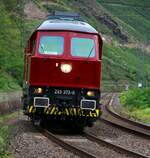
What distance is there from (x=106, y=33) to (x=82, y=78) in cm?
11009

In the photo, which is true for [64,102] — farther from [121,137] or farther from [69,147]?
[69,147]

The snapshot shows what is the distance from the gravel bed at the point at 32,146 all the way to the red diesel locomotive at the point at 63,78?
3.10 ft

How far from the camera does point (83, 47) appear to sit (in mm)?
22609

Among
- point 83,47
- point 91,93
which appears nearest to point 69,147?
point 91,93

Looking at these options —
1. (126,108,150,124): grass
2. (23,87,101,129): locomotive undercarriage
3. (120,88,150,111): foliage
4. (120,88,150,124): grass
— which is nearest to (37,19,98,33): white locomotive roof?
(23,87,101,129): locomotive undercarriage

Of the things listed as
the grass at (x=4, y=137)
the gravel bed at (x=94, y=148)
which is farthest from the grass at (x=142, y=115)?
the gravel bed at (x=94, y=148)

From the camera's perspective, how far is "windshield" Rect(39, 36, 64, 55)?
22375 millimetres

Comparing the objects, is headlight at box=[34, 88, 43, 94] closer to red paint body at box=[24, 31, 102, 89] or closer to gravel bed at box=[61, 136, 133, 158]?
red paint body at box=[24, 31, 102, 89]

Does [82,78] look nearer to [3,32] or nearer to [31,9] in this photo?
[3,32]

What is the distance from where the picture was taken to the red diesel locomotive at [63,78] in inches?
862

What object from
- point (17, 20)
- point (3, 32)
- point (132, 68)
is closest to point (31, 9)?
point (132, 68)

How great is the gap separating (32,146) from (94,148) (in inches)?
68.4

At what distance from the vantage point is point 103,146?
19203 millimetres

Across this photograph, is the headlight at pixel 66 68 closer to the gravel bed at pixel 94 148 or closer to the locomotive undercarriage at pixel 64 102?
the locomotive undercarriage at pixel 64 102
